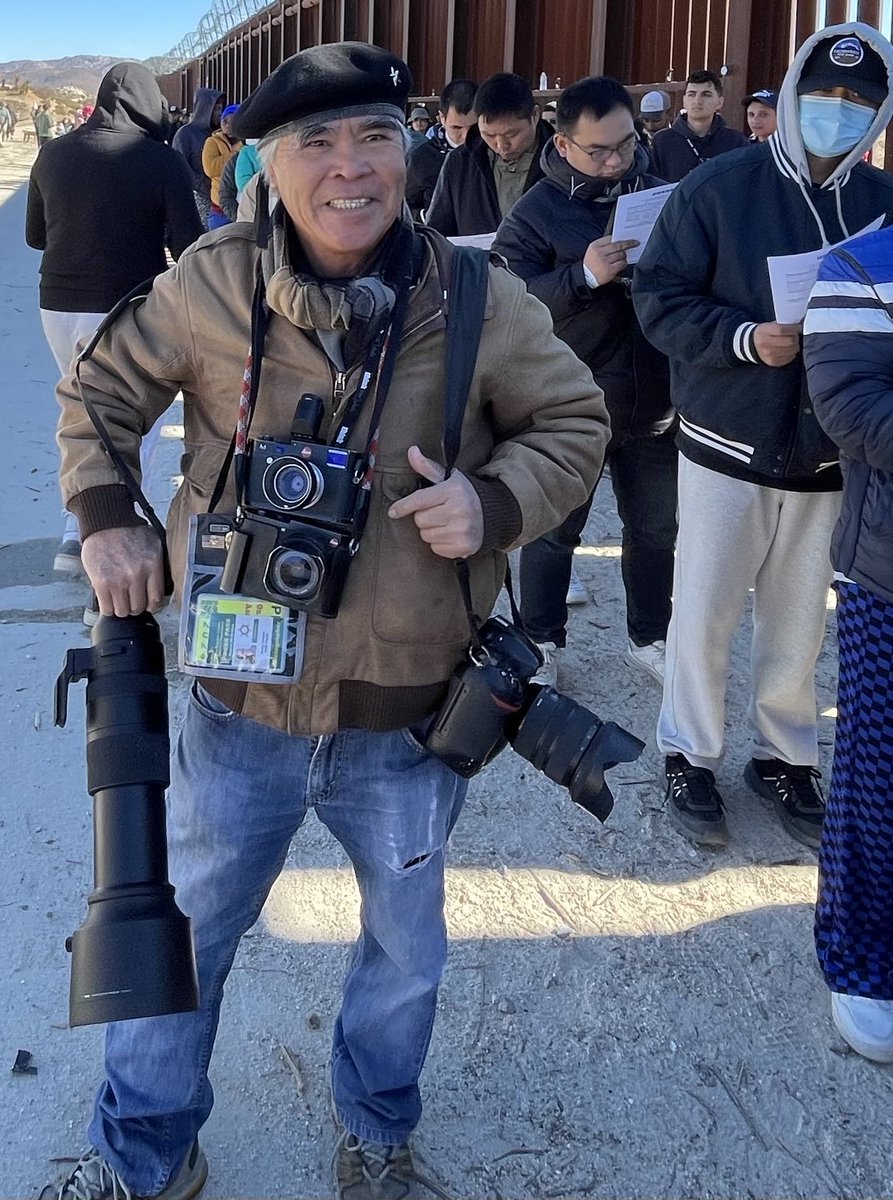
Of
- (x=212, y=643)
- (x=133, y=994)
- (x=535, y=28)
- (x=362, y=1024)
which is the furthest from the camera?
(x=535, y=28)

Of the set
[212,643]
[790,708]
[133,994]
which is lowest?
[790,708]

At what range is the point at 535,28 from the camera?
10.2 meters

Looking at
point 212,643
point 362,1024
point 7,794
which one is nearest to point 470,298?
point 212,643

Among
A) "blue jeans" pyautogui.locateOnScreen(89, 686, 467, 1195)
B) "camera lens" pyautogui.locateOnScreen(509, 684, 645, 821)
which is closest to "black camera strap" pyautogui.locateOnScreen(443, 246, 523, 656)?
"camera lens" pyautogui.locateOnScreen(509, 684, 645, 821)

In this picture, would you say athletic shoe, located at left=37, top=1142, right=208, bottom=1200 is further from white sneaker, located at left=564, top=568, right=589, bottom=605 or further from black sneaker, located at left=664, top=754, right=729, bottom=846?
white sneaker, located at left=564, top=568, right=589, bottom=605

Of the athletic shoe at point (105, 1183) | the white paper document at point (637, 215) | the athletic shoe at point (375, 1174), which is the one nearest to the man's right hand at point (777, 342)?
the white paper document at point (637, 215)

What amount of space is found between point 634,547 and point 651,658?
456 mm

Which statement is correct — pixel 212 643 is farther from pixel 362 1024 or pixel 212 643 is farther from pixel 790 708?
pixel 790 708

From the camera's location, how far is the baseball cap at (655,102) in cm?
759

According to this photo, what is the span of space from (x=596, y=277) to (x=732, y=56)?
4.56 meters

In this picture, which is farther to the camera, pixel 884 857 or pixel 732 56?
pixel 732 56

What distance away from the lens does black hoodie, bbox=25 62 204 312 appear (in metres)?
4.66

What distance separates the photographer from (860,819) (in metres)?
2.52

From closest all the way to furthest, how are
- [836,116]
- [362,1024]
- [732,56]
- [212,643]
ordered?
[212,643] < [362,1024] < [836,116] < [732,56]
